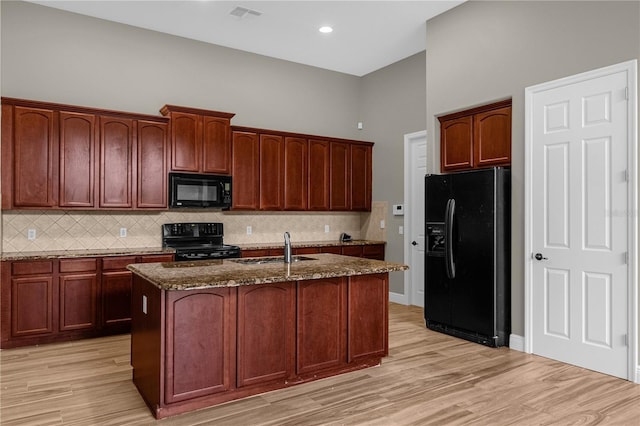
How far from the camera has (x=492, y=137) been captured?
15.1ft

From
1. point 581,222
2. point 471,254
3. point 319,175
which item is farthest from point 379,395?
point 319,175

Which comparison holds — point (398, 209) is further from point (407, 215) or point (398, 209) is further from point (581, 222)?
point (581, 222)

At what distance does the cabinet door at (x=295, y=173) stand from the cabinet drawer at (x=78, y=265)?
2.54 meters

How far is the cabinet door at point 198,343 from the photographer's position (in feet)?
9.16

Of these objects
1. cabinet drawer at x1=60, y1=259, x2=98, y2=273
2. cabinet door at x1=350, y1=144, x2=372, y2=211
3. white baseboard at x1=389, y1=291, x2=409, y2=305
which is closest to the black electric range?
cabinet drawer at x1=60, y1=259, x2=98, y2=273

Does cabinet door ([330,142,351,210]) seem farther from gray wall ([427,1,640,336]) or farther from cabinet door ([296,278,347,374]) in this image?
cabinet door ([296,278,347,374])

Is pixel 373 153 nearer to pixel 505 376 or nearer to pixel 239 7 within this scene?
pixel 239 7

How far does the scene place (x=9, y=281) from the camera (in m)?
4.21

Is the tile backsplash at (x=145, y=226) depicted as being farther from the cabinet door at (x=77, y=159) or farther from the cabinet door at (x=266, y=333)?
the cabinet door at (x=266, y=333)

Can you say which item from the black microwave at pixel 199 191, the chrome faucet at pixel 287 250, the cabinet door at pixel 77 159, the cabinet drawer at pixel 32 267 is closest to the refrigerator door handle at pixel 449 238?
the chrome faucet at pixel 287 250

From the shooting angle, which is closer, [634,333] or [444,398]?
[444,398]

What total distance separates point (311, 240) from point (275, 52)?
2.80m

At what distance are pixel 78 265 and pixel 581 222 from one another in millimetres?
4772

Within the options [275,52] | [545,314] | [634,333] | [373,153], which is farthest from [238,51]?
[634,333]
